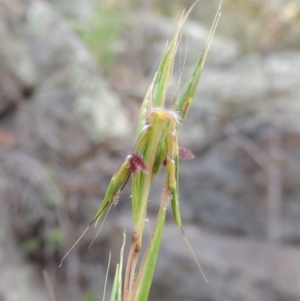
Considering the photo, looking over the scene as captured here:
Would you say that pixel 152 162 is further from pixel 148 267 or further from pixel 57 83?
pixel 57 83

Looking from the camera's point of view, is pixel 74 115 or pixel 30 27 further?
pixel 30 27

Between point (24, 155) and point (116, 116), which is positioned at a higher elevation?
point (116, 116)

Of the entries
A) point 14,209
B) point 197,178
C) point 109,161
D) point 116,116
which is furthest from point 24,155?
point 197,178

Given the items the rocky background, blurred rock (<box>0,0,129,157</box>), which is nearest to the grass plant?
the rocky background

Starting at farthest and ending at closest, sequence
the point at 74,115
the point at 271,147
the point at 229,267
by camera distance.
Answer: the point at 74,115 < the point at 271,147 < the point at 229,267

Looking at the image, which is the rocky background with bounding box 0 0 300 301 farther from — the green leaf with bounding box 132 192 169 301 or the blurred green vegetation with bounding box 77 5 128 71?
the green leaf with bounding box 132 192 169 301

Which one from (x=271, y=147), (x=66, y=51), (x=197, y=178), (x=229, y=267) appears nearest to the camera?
(x=229, y=267)

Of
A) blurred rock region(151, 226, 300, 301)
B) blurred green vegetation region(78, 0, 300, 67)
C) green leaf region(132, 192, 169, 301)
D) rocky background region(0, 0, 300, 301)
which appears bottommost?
green leaf region(132, 192, 169, 301)

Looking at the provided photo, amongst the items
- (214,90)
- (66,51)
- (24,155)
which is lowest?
(24,155)

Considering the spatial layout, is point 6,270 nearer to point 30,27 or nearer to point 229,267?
point 229,267
